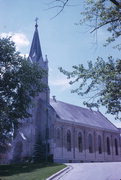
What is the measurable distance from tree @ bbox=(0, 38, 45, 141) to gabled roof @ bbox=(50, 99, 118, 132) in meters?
12.9

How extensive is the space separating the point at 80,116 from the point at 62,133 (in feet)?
27.0

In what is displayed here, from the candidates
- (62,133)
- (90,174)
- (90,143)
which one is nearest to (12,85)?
(90,174)

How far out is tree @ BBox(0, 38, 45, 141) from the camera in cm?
2725

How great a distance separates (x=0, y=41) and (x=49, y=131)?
17.2 metres

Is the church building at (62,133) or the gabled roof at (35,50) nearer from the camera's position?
the church building at (62,133)

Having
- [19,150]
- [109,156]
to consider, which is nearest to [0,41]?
[19,150]

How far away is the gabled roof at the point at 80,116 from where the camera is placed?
42.7 m

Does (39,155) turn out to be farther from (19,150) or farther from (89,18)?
(89,18)

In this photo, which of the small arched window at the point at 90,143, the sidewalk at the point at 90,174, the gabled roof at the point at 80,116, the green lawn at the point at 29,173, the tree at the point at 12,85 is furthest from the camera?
the small arched window at the point at 90,143

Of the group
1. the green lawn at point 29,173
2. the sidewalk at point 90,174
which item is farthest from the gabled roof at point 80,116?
the sidewalk at point 90,174

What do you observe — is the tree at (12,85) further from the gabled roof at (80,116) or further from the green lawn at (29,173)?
the gabled roof at (80,116)

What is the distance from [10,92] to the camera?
27750mm

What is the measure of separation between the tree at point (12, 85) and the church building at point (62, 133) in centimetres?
1099

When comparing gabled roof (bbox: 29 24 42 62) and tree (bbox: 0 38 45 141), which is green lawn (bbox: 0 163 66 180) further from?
gabled roof (bbox: 29 24 42 62)
